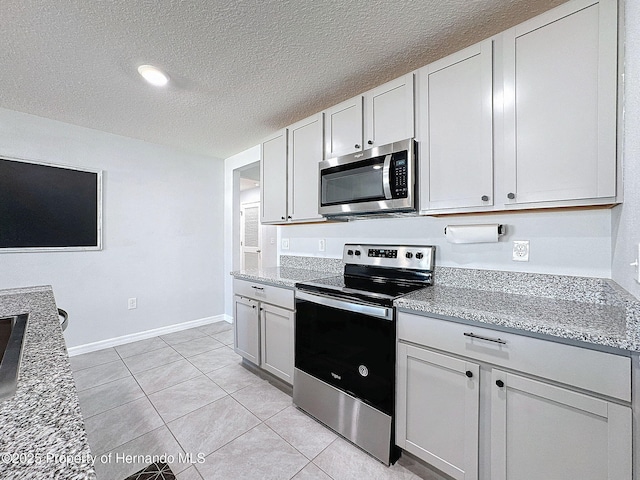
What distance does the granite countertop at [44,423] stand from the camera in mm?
396

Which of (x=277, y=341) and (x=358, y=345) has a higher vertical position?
(x=358, y=345)

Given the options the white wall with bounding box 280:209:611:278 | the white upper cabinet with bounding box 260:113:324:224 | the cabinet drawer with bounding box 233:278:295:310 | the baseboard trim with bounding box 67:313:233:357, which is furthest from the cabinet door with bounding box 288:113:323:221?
the baseboard trim with bounding box 67:313:233:357

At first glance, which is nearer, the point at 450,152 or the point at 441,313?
the point at 441,313

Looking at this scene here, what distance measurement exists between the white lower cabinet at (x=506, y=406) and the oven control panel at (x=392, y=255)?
0.61 metres

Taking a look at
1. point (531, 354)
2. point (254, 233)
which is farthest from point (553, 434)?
point (254, 233)

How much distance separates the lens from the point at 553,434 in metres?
1.09

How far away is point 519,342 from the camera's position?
1.15 metres

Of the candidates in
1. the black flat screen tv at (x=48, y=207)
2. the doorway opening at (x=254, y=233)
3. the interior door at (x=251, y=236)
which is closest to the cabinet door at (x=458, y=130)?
the black flat screen tv at (x=48, y=207)

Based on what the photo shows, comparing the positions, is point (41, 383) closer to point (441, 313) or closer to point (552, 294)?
point (441, 313)

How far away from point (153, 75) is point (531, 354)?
2626mm

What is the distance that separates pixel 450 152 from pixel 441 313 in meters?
0.91

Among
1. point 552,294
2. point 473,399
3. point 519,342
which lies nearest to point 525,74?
point 552,294

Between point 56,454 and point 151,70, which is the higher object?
point 151,70

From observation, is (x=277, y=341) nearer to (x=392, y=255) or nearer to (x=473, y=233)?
(x=392, y=255)
